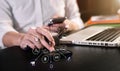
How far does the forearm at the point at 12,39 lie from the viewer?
1.03 m

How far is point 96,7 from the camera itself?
8.73ft

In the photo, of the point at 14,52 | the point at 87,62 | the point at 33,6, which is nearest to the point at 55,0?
the point at 33,6

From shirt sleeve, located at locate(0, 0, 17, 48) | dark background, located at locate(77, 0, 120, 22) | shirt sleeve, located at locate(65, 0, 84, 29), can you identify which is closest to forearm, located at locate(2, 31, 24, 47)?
shirt sleeve, located at locate(0, 0, 17, 48)

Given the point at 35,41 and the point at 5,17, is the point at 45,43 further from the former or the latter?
the point at 5,17

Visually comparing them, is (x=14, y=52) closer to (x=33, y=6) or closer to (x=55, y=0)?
(x=33, y=6)

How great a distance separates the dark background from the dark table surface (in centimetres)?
173

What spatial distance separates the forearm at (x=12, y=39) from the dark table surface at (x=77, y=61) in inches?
3.6

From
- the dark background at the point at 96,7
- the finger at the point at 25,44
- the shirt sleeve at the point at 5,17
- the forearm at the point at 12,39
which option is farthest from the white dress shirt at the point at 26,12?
the dark background at the point at 96,7

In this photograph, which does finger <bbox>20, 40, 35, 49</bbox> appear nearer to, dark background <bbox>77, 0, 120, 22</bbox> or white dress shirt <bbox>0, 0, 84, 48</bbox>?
white dress shirt <bbox>0, 0, 84, 48</bbox>

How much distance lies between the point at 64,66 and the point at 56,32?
407mm

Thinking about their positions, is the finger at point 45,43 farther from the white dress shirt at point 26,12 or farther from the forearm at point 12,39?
the white dress shirt at point 26,12

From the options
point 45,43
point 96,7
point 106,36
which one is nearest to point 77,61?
point 45,43

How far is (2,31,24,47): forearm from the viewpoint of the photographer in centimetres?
103

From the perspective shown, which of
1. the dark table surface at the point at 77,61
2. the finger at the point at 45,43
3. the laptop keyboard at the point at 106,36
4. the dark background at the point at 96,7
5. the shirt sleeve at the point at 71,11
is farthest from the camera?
the dark background at the point at 96,7
